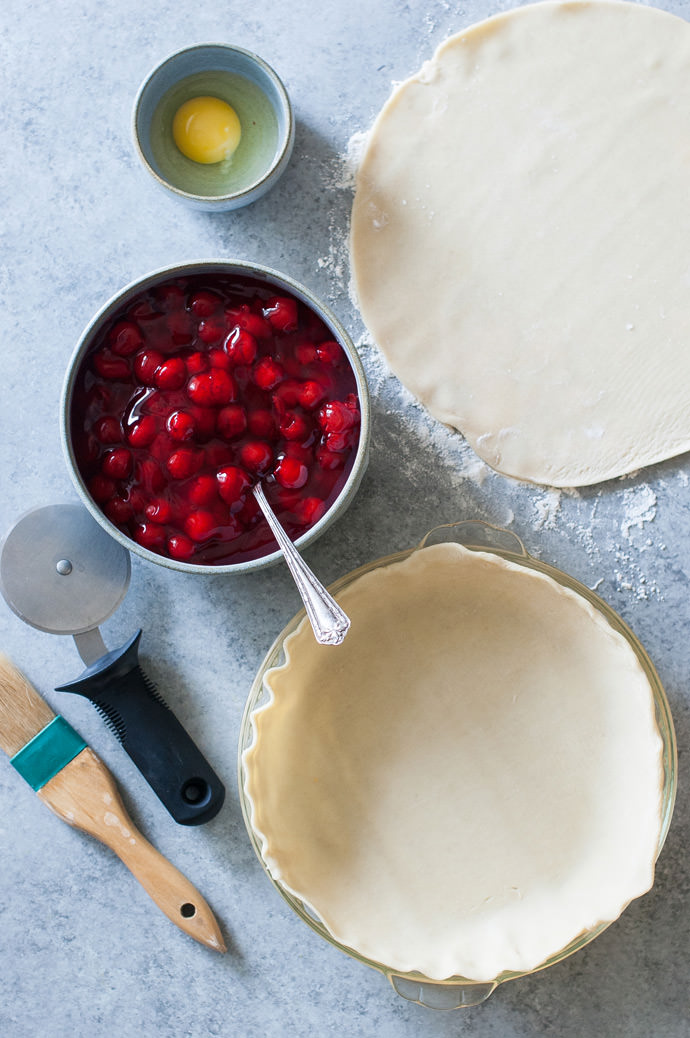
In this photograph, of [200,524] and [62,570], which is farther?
[62,570]

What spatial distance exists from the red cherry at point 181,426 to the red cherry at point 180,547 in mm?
113

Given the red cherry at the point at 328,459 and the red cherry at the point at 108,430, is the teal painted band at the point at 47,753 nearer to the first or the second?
the red cherry at the point at 108,430

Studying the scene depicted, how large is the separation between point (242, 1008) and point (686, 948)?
2.06 feet

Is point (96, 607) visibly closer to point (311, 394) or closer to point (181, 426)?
point (181, 426)

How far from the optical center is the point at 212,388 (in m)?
0.94

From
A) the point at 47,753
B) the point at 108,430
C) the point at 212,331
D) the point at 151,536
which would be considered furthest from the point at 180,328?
the point at 47,753

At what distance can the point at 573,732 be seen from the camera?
1064 mm

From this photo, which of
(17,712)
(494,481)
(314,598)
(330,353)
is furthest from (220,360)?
(17,712)

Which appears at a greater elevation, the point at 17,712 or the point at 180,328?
the point at 180,328

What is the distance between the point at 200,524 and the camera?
952mm

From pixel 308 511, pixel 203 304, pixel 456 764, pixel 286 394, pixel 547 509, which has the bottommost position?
pixel 456 764

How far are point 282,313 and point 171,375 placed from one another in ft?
0.49

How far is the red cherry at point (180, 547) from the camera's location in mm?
961

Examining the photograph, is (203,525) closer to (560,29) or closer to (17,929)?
(17,929)
